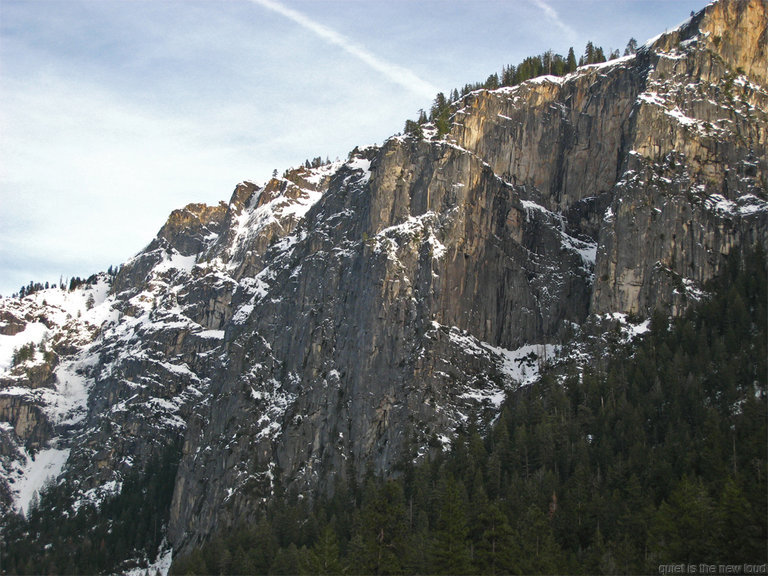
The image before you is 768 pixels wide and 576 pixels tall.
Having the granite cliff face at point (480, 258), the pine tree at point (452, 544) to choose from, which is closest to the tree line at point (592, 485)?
the pine tree at point (452, 544)

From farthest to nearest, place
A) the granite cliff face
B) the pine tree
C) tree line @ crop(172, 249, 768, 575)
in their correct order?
the granite cliff face < tree line @ crop(172, 249, 768, 575) < the pine tree

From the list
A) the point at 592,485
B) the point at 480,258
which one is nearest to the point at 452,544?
the point at 592,485

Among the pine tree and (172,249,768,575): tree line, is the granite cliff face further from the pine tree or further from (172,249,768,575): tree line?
the pine tree

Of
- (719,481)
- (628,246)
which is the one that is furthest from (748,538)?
(628,246)

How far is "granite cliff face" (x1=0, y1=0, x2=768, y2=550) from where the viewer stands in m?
146

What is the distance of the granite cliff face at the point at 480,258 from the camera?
480 ft

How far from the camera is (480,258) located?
6324 inches

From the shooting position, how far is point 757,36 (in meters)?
169

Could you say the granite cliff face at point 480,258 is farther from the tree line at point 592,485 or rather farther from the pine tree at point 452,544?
the pine tree at point 452,544

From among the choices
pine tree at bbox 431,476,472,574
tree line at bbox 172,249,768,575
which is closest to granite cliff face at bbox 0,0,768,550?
tree line at bbox 172,249,768,575

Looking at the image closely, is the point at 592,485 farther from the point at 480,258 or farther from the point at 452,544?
the point at 480,258

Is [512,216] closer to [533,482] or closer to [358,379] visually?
[358,379]

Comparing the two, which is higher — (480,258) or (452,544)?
(480,258)

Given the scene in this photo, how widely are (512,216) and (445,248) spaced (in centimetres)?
1851
